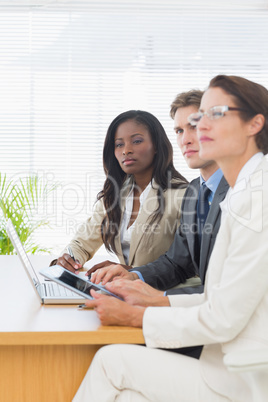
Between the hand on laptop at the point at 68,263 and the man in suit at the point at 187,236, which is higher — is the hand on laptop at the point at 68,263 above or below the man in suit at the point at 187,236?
below

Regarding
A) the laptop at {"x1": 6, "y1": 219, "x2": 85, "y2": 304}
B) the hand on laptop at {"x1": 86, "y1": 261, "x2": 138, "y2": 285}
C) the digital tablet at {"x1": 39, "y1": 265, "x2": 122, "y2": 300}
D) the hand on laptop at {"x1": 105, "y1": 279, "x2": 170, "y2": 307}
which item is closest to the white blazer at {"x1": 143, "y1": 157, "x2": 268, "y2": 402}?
the hand on laptop at {"x1": 105, "y1": 279, "x2": 170, "y2": 307}

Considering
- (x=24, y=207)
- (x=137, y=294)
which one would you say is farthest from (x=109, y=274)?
(x=24, y=207)

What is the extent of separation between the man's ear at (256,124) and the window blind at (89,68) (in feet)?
11.8

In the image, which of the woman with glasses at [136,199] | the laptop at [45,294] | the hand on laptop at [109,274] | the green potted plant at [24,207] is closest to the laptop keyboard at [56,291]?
the laptop at [45,294]

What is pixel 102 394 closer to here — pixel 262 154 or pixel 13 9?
pixel 262 154

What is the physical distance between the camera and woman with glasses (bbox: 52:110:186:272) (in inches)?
100

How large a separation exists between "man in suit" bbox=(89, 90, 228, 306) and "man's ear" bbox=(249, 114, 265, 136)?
0.45 metres

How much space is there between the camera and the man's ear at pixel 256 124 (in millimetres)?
1517

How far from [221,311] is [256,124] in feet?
1.94

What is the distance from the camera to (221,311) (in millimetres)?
1339

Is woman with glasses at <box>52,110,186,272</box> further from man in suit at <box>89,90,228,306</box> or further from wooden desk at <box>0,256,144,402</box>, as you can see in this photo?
wooden desk at <box>0,256,144,402</box>

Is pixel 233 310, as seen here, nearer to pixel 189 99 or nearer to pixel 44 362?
pixel 44 362

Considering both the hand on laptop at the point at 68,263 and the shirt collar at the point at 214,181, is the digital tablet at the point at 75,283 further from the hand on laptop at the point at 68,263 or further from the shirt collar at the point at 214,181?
the shirt collar at the point at 214,181

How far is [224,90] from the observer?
155cm
